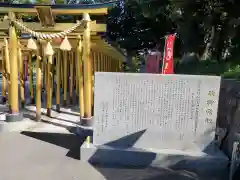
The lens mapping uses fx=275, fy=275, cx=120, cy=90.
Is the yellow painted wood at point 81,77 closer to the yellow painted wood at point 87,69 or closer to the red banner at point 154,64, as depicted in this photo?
the yellow painted wood at point 87,69

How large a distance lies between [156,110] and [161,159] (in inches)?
37.4

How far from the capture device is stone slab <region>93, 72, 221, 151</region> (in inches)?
211

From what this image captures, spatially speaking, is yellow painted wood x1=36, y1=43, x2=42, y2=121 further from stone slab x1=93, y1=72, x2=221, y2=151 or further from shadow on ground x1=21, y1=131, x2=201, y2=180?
stone slab x1=93, y1=72, x2=221, y2=151

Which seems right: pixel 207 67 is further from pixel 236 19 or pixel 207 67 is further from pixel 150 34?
pixel 150 34

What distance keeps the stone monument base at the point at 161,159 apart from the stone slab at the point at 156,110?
19cm

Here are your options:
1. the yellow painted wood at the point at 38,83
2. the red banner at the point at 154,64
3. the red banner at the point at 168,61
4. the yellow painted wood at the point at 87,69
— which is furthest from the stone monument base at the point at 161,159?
the red banner at the point at 154,64

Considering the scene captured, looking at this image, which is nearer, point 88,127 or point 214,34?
point 88,127

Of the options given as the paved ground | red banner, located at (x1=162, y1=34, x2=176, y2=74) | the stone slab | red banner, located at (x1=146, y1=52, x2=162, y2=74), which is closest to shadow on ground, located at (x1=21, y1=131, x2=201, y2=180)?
the paved ground

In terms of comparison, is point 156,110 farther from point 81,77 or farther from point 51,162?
point 81,77

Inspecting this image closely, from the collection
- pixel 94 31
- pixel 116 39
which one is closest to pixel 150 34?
pixel 116 39

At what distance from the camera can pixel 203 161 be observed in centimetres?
524

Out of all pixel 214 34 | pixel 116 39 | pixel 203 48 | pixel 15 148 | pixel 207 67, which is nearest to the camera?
pixel 15 148

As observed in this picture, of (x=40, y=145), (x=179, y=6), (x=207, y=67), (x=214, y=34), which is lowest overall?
(x=40, y=145)

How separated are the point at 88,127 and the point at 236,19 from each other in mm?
7057
